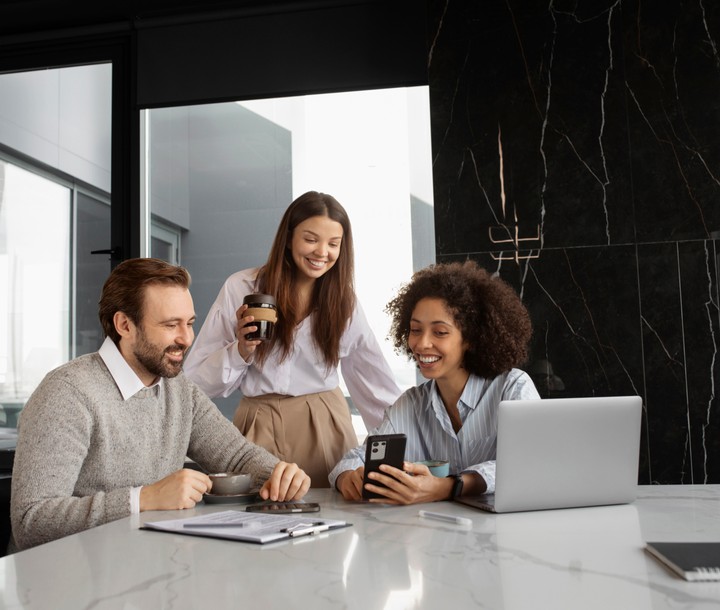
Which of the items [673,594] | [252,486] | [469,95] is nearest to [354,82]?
[469,95]

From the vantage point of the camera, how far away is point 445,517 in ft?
4.93

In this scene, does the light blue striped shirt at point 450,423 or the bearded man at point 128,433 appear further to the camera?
the light blue striped shirt at point 450,423

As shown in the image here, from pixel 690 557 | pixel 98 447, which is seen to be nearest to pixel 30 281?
pixel 98 447

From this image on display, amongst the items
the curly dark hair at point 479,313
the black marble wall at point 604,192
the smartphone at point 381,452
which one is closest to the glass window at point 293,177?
the black marble wall at point 604,192

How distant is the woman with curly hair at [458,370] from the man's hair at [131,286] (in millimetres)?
639

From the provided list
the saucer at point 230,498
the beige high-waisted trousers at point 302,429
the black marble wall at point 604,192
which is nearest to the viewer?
the saucer at point 230,498

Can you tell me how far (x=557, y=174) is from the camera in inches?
124

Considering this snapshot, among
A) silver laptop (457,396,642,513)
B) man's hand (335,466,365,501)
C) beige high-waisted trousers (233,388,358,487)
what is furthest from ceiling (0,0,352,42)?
silver laptop (457,396,642,513)

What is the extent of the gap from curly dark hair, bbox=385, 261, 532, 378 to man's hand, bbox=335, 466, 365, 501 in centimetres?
53

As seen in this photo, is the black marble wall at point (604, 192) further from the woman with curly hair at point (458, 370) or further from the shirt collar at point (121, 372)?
the shirt collar at point (121, 372)

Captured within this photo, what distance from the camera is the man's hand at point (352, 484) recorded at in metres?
1.81

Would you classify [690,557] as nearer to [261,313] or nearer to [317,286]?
[261,313]

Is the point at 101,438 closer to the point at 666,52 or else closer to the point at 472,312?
the point at 472,312

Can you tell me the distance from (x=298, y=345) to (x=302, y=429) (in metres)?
0.27
